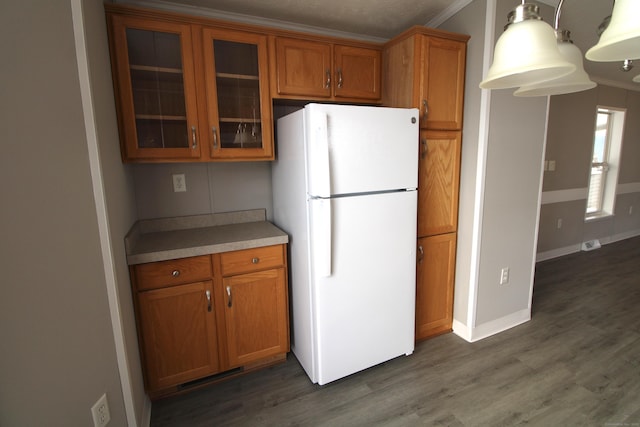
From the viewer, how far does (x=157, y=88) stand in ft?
5.73

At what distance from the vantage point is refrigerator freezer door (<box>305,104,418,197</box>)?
63.2 inches

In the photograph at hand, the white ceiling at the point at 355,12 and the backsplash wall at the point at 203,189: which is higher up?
the white ceiling at the point at 355,12

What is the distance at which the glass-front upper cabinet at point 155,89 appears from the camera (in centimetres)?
165

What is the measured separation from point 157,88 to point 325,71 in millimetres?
1063

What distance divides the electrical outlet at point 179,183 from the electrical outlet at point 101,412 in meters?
1.28

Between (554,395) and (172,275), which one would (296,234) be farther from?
(554,395)

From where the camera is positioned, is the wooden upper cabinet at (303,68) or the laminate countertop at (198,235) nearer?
the laminate countertop at (198,235)

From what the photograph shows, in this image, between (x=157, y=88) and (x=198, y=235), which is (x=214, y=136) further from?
(x=198, y=235)

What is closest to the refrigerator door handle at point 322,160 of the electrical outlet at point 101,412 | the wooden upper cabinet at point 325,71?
the wooden upper cabinet at point 325,71

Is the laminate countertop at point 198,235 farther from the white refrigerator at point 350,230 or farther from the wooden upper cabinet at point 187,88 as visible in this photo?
the wooden upper cabinet at point 187,88

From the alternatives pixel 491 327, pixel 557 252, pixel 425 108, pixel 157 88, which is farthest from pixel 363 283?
pixel 557 252

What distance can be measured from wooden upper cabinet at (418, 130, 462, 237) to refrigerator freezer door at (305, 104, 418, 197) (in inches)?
9.4

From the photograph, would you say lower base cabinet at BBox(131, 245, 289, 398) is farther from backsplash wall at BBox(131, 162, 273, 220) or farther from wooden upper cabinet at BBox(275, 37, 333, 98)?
wooden upper cabinet at BBox(275, 37, 333, 98)

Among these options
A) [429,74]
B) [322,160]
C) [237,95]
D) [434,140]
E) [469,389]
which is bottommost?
[469,389]
